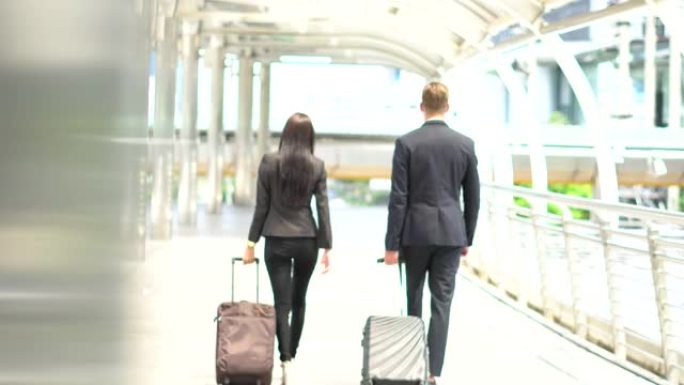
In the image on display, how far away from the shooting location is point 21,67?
85cm

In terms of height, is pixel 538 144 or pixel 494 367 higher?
pixel 538 144

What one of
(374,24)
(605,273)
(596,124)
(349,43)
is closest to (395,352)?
(605,273)

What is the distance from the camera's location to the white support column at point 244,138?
26.7 metres

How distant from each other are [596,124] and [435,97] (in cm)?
483

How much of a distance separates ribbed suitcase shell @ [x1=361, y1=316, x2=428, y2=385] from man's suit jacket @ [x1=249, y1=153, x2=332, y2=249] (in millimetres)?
807

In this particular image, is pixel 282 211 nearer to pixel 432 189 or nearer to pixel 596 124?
pixel 432 189

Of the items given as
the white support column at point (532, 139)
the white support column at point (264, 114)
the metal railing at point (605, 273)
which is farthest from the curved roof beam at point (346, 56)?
the metal railing at point (605, 273)

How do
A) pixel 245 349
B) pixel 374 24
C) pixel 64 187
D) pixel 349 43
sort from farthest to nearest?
pixel 349 43 < pixel 374 24 < pixel 245 349 < pixel 64 187

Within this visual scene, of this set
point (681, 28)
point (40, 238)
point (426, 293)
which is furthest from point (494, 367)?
point (40, 238)

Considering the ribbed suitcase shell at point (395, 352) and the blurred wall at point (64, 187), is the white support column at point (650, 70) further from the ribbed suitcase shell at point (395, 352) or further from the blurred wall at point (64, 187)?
the blurred wall at point (64, 187)

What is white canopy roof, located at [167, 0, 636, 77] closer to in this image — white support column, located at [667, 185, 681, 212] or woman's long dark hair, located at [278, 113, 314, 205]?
white support column, located at [667, 185, 681, 212]

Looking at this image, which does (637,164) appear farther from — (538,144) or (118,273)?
(118,273)

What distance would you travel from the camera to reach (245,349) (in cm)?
521

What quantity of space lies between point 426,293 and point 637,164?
3.44m
